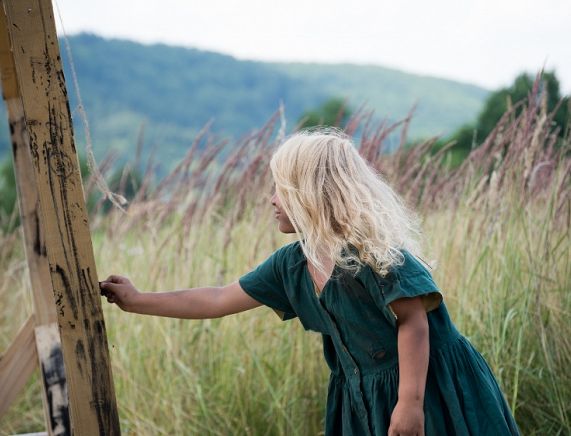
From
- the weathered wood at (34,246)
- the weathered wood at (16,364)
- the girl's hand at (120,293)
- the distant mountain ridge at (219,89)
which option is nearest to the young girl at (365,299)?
the girl's hand at (120,293)

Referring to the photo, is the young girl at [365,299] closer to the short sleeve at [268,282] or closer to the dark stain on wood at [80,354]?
the short sleeve at [268,282]

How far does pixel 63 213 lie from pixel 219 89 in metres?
86.1

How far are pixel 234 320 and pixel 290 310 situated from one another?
1098 mm

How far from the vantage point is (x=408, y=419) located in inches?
72.6

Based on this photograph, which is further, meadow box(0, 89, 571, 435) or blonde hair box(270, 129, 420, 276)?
meadow box(0, 89, 571, 435)

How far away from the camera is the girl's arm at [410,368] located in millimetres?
1839

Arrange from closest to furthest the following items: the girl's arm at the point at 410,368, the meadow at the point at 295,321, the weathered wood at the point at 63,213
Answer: the weathered wood at the point at 63,213
the girl's arm at the point at 410,368
the meadow at the point at 295,321

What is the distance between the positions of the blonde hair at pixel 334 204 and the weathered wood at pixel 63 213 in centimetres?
56

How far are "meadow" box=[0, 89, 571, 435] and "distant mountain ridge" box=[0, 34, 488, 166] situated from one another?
6970 centimetres

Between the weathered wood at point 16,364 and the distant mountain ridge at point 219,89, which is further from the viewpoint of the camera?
the distant mountain ridge at point 219,89

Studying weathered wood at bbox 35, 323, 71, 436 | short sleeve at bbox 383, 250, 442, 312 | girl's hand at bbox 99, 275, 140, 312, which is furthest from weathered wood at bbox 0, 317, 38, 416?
short sleeve at bbox 383, 250, 442, 312

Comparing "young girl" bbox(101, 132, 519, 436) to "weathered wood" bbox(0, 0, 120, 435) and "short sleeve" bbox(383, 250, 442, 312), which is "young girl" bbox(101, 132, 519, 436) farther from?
"weathered wood" bbox(0, 0, 120, 435)

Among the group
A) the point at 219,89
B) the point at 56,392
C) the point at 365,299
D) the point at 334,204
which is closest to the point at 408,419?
the point at 365,299

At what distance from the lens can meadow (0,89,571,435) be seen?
2953 millimetres
